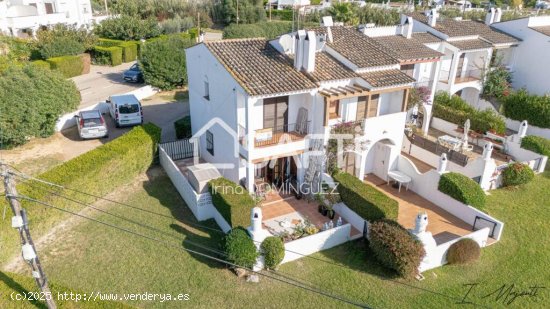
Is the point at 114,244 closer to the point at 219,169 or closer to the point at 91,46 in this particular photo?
the point at 219,169

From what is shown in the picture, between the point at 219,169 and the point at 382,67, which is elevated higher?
the point at 382,67

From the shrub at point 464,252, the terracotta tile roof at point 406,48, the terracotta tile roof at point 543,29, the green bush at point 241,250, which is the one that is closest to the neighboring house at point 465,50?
the terracotta tile roof at point 543,29

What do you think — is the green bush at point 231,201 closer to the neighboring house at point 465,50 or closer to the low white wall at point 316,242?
the low white wall at point 316,242

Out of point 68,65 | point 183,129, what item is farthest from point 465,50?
point 68,65

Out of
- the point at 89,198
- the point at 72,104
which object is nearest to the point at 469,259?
the point at 89,198

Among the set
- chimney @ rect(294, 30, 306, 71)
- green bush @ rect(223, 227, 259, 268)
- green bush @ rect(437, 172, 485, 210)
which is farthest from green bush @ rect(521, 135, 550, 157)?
green bush @ rect(223, 227, 259, 268)

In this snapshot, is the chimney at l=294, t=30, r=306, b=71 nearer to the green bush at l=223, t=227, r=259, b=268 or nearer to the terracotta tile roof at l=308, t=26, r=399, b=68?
the terracotta tile roof at l=308, t=26, r=399, b=68
